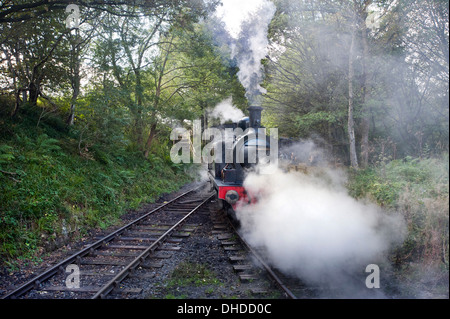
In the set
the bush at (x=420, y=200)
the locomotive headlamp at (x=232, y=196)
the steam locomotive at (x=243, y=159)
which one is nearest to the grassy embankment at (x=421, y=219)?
the bush at (x=420, y=200)

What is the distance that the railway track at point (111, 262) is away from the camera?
425cm

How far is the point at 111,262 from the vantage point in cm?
537

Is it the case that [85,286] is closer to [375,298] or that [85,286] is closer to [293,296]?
[293,296]

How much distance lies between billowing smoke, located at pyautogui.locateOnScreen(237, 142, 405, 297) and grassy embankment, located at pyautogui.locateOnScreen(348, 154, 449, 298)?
240 millimetres

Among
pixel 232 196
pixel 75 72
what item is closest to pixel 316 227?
pixel 232 196

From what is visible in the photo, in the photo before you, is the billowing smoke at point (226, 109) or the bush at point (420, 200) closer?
the bush at point (420, 200)

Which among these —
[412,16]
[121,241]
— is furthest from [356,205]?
[121,241]

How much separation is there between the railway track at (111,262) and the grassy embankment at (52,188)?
826 mm

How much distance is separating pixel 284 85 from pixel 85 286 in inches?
421

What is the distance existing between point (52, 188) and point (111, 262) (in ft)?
10.1

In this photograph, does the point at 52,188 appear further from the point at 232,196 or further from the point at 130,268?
the point at 232,196

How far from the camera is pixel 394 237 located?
4965mm

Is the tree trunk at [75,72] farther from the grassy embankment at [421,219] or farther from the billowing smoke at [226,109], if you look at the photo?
the grassy embankment at [421,219]

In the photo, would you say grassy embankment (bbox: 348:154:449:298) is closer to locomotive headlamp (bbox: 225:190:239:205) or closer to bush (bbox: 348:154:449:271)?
bush (bbox: 348:154:449:271)
